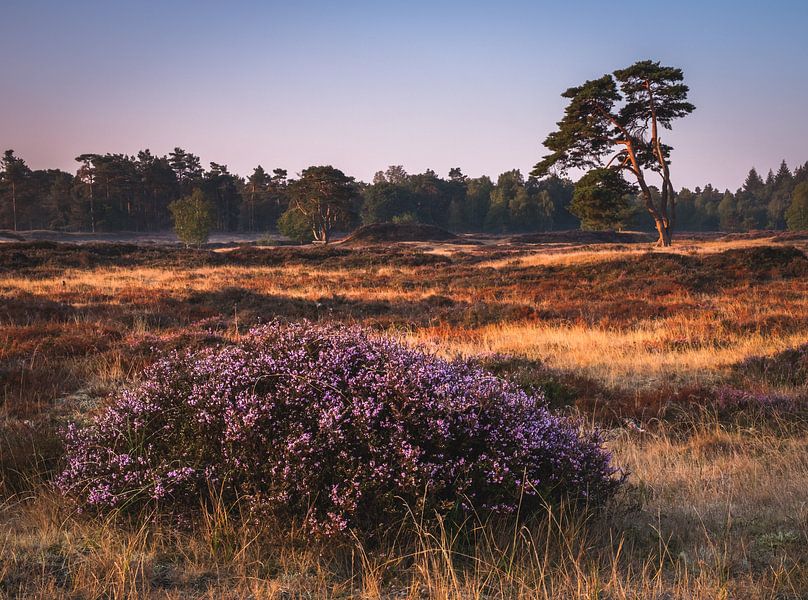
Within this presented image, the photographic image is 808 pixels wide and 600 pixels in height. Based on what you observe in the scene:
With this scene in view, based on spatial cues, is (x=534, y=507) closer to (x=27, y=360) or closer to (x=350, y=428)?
(x=350, y=428)

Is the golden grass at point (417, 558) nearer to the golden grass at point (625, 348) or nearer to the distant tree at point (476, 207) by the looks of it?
the golden grass at point (625, 348)

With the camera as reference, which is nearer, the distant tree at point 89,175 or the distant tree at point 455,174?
the distant tree at point 89,175

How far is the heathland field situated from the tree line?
65.6 m

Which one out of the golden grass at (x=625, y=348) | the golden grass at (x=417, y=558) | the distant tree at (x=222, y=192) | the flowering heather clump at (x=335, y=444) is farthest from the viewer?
the distant tree at (x=222, y=192)

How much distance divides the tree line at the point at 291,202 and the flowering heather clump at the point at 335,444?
7679cm

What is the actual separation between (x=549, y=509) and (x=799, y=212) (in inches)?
4820

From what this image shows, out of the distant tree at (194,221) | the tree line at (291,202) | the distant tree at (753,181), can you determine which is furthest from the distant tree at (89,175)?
the distant tree at (753,181)

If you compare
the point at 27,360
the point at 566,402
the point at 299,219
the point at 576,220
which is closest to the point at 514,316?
the point at 566,402

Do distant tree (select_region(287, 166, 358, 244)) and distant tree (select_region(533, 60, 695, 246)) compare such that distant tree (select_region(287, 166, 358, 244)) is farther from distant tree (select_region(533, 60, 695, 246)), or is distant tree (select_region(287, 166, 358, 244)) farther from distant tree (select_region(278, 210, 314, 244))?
distant tree (select_region(533, 60, 695, 246))

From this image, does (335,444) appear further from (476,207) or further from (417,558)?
(476,207)

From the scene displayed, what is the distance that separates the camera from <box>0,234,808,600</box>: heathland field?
2.44 m

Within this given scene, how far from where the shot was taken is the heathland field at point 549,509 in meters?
2.44

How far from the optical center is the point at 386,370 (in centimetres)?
304

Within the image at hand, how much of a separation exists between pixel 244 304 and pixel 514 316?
26.4 ft
